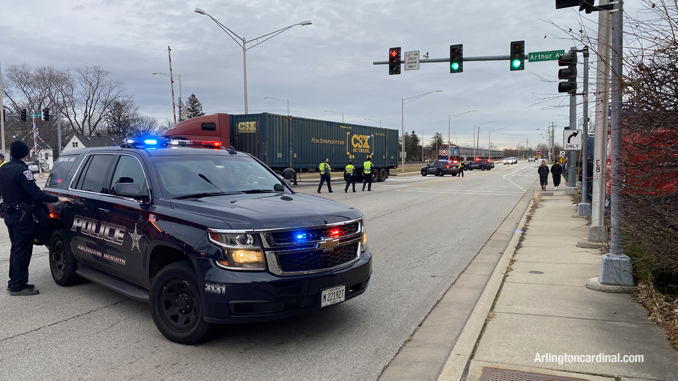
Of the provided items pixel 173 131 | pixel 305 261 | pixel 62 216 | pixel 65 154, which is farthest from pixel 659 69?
pixel 173 131

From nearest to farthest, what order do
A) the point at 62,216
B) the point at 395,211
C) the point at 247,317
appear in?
1. the point at 247,317
2. the point at 62,216
3. the point at 395,211

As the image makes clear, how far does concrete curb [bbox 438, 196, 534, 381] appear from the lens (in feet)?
12.4

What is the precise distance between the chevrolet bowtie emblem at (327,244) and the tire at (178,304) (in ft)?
3.51

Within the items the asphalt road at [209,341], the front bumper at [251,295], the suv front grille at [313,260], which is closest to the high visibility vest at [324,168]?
the asphalt road at [209,341]

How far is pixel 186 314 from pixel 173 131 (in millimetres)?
18690

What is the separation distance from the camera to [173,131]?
21562 mm

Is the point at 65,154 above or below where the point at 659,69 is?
below

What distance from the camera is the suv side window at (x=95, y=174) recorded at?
5.69 metres

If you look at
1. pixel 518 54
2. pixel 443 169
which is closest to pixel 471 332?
pixel 518 54

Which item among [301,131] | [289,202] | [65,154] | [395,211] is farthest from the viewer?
[301,131]

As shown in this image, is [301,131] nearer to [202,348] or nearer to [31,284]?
[31,284]

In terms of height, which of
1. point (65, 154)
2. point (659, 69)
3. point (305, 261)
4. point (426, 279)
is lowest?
point (426, 279)

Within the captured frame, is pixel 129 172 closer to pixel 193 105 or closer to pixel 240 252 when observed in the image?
pixel 240 252

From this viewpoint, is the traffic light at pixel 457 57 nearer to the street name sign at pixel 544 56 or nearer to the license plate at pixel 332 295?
the street name sign at pixel 544 56
